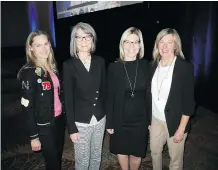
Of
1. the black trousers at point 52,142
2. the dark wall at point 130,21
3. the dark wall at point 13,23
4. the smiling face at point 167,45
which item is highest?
the dark wall at point 13,23

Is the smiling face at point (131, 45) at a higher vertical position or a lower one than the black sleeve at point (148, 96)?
higher

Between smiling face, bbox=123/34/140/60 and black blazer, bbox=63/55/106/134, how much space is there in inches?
12.8

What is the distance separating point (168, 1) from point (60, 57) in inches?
225

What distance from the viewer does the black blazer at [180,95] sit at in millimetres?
2311

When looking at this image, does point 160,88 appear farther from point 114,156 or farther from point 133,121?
point 114,156

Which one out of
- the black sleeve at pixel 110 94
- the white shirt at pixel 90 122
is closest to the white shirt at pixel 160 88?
the black sleeve at pixel 110 94

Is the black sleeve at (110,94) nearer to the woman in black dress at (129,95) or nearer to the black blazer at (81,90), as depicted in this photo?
the woman in black dress at (129,95)

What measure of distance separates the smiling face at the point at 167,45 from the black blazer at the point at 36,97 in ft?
4.12

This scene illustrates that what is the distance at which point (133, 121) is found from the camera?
2.55 m

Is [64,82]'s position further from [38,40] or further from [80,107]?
[38,40]

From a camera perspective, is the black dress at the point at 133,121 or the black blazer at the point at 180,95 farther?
the black dress at the point at 133,121

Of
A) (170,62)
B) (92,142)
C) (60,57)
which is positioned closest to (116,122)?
(92,142)

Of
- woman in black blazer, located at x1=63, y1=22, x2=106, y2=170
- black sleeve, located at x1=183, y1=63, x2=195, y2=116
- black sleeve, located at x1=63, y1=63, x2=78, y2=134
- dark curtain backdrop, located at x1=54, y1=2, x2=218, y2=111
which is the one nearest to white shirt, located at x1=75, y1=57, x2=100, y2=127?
woman in black blazer, located at x1=63, y1=22, x2=106, y2=170

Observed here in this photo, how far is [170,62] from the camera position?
7.98ft
